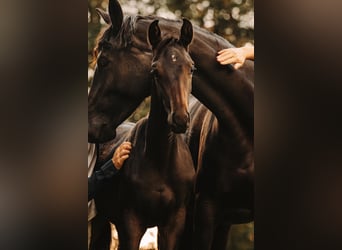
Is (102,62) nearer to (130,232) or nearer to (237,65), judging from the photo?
(237,65)

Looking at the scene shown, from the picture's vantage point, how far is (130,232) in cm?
321

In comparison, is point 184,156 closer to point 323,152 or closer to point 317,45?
point 323,152

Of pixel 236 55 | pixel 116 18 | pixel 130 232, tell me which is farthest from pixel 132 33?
pixel 130 232

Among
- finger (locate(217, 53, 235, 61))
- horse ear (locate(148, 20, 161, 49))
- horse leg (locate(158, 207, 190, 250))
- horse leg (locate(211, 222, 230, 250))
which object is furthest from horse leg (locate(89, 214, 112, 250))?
finger (locate(217, 53, 235, 61))

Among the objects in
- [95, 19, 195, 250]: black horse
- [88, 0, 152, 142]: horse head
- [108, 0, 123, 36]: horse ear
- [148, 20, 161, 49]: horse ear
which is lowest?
[95, 19, 195, 250]: black horse

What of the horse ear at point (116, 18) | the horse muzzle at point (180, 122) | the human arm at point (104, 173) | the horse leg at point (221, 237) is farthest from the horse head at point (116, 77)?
the horse leg at point (221, 237)

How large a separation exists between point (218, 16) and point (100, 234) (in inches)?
59.8

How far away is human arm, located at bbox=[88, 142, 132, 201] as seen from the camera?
3229mm

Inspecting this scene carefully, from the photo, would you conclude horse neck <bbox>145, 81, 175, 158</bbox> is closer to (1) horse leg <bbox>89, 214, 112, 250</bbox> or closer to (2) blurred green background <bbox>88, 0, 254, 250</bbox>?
(2) blurred green background <bbox>88, 0, 254, 250</bbox>

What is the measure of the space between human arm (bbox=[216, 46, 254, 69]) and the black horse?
21cm

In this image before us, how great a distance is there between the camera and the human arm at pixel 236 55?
3174 millimetres

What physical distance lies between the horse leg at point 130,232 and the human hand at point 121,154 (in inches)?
12.5

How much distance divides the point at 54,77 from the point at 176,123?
0.82 metres

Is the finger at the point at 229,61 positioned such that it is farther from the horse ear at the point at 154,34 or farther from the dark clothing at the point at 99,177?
the dark clothing at the point at 99,177
